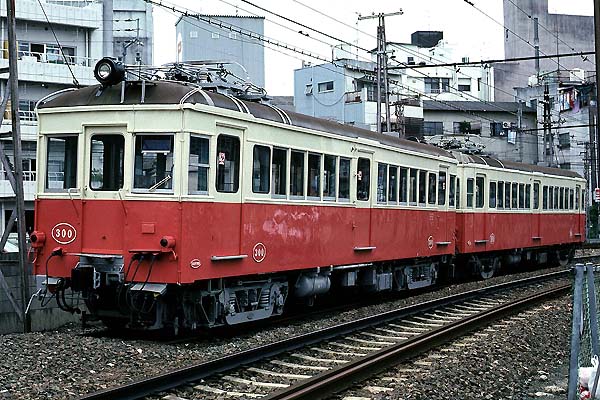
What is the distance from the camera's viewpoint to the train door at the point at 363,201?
13.8m

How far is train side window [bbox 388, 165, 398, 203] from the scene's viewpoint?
15099 millimetres

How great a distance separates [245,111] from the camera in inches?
420

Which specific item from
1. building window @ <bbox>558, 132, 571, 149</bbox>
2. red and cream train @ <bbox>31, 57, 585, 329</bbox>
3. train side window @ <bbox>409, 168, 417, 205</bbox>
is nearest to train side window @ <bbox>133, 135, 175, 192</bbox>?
red and cream train @ <bbox>31, 57, 585, 329</bbox>

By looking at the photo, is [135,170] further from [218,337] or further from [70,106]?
[218,337]

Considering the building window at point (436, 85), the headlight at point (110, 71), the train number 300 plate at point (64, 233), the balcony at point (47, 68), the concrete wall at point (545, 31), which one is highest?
the concrete wall at point (545, 31)

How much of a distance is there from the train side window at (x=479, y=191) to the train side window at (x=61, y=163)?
1222cm

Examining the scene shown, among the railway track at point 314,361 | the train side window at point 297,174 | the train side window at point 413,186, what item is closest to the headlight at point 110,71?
the train side window at point 297,174

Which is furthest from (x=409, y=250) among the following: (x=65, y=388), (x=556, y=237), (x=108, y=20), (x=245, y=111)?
(x=108, y=20)

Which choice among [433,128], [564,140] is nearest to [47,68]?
[433,128]

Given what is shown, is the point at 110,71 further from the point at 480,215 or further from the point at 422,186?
the point at 480,215

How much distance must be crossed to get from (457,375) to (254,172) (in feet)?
12.9

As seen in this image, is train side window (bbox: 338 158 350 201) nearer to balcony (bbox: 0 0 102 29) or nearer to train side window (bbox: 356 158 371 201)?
train side window (bbox: 356 158 371 201)

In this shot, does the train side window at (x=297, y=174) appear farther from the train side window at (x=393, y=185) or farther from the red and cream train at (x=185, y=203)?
the train side window at (x=393, y=185)

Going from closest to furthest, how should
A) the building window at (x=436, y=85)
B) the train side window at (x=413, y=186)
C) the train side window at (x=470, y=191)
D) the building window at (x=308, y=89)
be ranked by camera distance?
1. the train side window at (x=413, y=186)
2. the train side window at (x=470, y=191)
3. the building window at (x=308, y=89)
4. the building window at (x=436, y=85)
